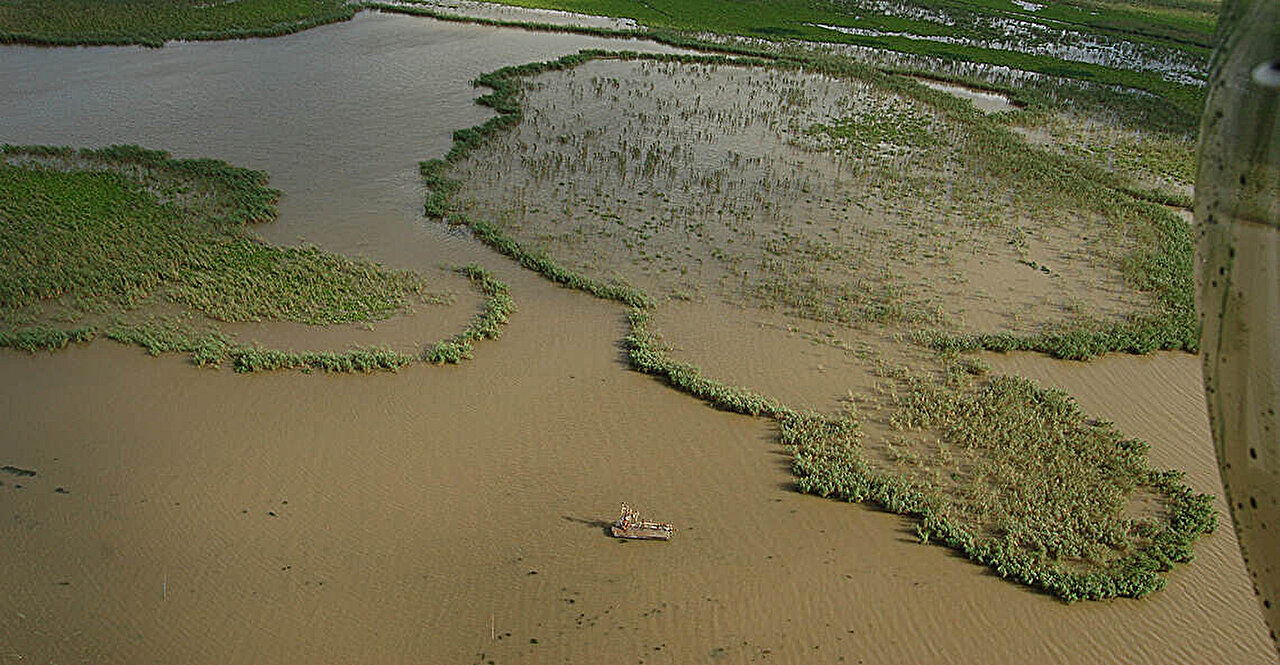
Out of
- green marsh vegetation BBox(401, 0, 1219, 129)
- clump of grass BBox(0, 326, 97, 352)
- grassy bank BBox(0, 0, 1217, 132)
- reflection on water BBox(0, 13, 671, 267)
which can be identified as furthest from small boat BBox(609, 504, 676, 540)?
green marsh vegetation BBox(401, 0, 1219, 129)

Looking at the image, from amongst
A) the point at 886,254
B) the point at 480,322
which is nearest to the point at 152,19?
the point at 480,322

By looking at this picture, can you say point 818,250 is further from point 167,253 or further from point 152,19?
point 152,19

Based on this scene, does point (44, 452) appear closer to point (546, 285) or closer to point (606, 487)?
point (606, 487)

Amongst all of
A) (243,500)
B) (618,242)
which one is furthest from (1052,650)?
(618,242)

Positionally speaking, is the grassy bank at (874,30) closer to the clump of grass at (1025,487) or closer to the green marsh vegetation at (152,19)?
the green marsh vegetation at (152,19)

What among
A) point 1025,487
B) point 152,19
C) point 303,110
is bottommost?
point 1025,487

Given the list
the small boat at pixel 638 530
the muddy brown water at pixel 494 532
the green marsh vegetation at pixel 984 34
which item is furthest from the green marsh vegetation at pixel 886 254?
the green marsh vegetation at pixel 984 34
